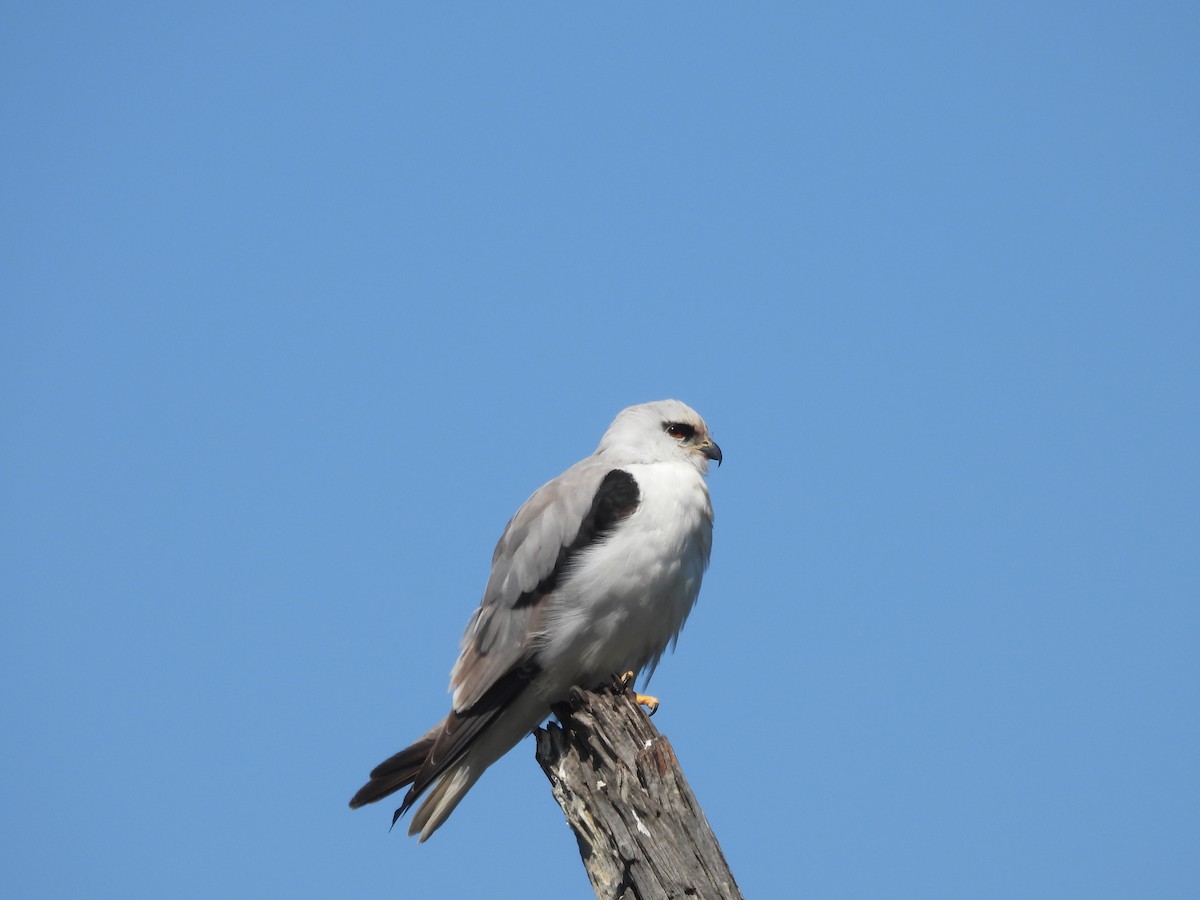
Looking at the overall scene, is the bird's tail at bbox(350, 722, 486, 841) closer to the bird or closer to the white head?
the bird

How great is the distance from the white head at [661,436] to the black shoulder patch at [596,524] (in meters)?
0.57

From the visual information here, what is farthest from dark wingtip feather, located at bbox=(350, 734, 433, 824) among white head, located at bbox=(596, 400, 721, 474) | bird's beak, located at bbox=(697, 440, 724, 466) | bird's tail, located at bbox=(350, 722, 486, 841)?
bird's beak, located at bbox=(697, 440, 724, 466)

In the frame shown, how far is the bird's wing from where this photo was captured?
252 inches

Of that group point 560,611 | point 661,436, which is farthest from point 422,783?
point 661,436

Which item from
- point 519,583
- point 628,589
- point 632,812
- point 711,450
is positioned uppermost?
point 711,450

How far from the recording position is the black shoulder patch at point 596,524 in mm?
6418

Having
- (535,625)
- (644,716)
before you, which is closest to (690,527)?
(535,625)

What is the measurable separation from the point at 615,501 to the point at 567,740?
134 cm

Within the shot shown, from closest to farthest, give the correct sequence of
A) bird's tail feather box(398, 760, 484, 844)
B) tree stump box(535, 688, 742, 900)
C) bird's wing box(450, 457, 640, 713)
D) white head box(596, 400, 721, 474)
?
tree stump box(535, 688, 742, 900)
bird's wing box(450, 457, 640, 713)
bird's tail feather box(398, 760, 484, 844)
white head box(596, 400, 721, 474)

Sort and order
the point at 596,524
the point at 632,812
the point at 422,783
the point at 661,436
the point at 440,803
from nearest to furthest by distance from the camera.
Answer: the point at 632,812 → the point at 422,783 → the point at 596,524 → the point at 440,803 → the point at 661,436

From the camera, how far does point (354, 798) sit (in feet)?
20.1

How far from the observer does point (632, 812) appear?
4.91m

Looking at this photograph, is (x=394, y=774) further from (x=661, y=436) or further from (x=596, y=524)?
(x=661, y=436)

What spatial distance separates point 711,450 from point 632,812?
2971 millimetres
